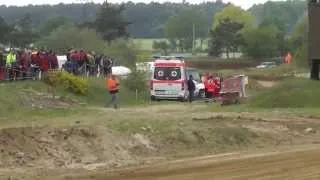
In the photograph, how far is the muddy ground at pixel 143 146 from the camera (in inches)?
557

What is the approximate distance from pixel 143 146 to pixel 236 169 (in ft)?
9.88

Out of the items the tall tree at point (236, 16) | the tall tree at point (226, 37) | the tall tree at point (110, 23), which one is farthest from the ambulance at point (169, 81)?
the tall tree at point (236, 16)

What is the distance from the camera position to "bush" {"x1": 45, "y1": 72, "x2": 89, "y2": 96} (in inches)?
1344

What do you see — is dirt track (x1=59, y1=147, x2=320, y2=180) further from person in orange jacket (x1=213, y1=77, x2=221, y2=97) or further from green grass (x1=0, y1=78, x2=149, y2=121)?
person in orange jacket (x1=213, y1=77, x2=221, y2=97)

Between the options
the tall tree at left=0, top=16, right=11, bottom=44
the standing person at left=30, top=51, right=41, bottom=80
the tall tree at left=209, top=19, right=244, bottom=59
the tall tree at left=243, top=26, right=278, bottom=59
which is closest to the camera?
the standing person at left=30, top=51, right=41, bottom=80

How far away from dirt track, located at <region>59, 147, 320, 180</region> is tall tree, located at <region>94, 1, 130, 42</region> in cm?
9687

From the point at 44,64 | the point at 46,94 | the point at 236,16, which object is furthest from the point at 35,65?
the point at 236,16

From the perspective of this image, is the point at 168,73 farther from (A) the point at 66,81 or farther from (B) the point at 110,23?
(B) the point at 110,23

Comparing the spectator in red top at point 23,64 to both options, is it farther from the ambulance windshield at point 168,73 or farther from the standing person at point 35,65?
the ambulance windshield at point 168,73

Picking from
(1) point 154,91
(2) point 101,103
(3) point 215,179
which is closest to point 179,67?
(1) point 154,91

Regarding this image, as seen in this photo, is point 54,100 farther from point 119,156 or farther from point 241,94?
point 119,156

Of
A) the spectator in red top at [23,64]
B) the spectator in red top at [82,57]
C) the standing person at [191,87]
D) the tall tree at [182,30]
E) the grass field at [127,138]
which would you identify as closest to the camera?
the grass field at [127,138]

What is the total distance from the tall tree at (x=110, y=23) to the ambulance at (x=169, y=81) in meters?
73.2

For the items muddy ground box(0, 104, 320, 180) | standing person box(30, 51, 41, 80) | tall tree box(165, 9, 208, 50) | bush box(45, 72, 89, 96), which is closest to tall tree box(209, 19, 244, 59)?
tall tree box(165, 9, 208, 50)
